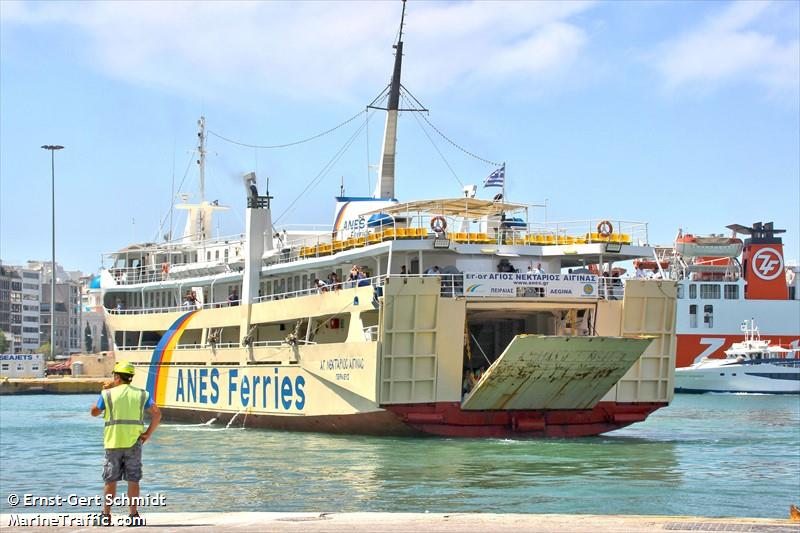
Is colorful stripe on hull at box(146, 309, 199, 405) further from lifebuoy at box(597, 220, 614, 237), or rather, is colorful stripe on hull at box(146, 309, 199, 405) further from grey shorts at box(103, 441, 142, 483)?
grey shorts at box(103, 441, 142, 483)

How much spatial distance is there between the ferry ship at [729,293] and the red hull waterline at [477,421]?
4128 cm

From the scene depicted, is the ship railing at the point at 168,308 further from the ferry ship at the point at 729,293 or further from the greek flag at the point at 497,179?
the ferry ship at the point at 729,293

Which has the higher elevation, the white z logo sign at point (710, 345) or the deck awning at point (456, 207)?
the deck awning at point (456, 207)

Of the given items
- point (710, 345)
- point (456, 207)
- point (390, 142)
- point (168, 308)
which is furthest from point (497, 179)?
point (710, 345)

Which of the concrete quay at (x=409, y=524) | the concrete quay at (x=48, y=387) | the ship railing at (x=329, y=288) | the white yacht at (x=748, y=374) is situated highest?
the ship railing at (x=329, y=288)

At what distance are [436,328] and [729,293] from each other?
48103mm

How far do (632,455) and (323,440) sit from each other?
24.0 ft

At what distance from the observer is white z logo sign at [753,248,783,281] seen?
2744 inches

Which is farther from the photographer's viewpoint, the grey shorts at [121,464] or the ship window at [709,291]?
the ship window at [709,291]

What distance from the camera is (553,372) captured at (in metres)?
25.1

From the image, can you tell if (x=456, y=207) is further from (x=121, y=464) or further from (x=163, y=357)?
(x=121, y=464)

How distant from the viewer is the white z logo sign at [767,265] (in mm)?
69688

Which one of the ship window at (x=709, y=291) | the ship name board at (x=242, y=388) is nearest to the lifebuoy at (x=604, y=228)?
the ship name board at (x=242, y=388)

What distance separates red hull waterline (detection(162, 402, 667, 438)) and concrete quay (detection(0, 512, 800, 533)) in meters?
13.8
